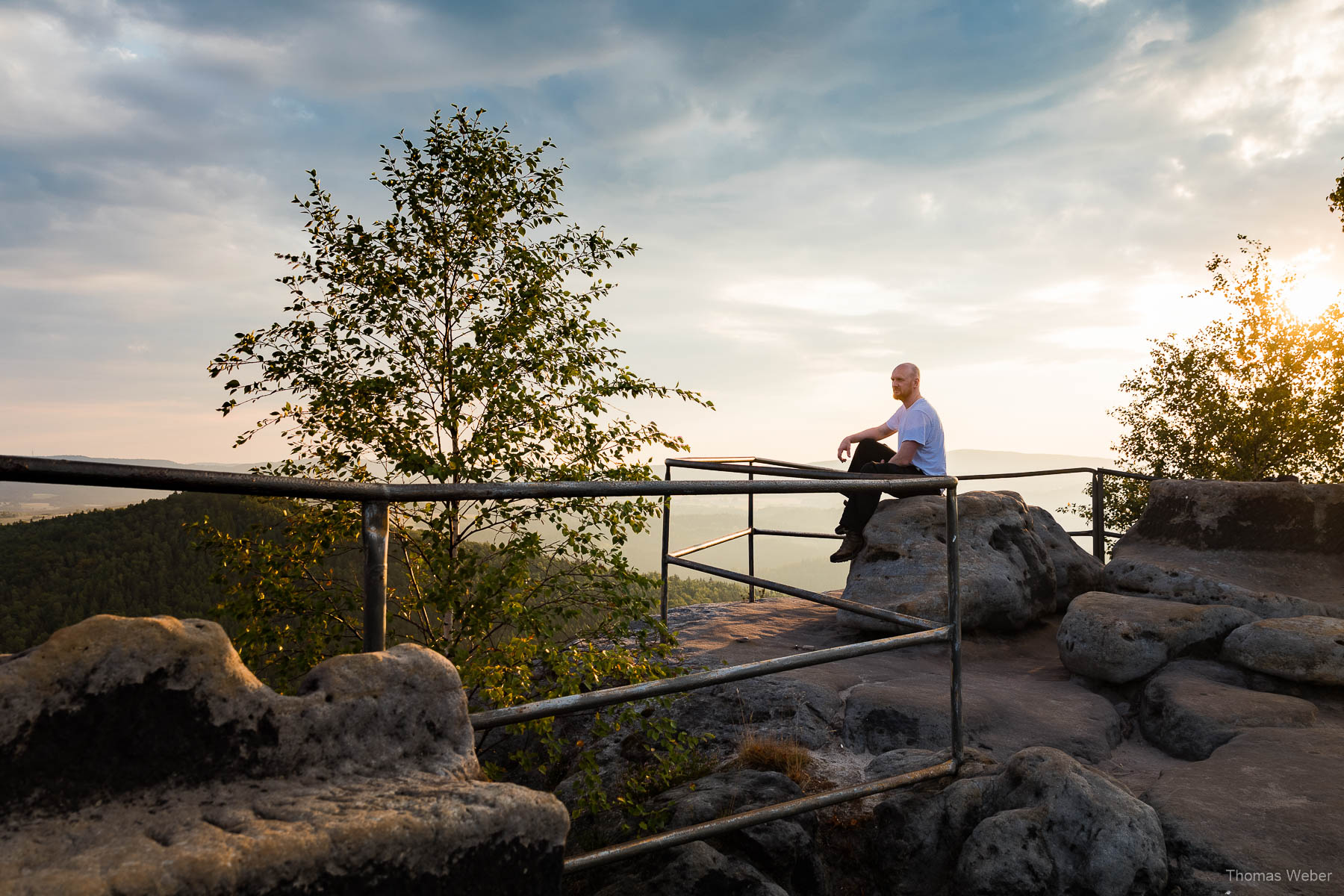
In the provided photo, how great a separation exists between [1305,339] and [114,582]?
44402mm

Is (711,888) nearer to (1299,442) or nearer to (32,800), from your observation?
(32,800)

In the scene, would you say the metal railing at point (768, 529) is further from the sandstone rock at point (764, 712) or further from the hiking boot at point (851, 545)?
the sandstone rock at point (764, 712)

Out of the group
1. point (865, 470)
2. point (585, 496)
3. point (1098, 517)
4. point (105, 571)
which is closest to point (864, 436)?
point (865, 470)

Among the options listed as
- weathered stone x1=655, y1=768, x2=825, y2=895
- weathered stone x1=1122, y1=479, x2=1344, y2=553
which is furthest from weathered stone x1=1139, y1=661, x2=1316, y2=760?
weathered stone x1=1122, y1=479, x2=1344, y2=553

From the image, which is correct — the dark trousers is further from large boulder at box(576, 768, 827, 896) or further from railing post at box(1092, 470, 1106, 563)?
large boulder at box(576, 768, 827, 896)

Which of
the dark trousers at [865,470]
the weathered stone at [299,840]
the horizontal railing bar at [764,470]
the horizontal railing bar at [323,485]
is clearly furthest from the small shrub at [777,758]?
the dark trousers at [865,470]

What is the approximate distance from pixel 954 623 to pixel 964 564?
11.3ft

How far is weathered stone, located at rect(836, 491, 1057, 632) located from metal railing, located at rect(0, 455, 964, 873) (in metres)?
3.16

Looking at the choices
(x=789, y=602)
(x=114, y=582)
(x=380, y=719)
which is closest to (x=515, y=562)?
(x=380, y=719)

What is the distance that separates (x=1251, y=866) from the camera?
2529mm

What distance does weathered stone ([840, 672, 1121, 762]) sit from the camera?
4129 millimetres

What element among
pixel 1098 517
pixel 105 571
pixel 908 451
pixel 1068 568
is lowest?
pixel 105 571

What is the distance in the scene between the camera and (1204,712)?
3994mm

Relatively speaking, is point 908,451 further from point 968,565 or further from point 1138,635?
point 1138,635
